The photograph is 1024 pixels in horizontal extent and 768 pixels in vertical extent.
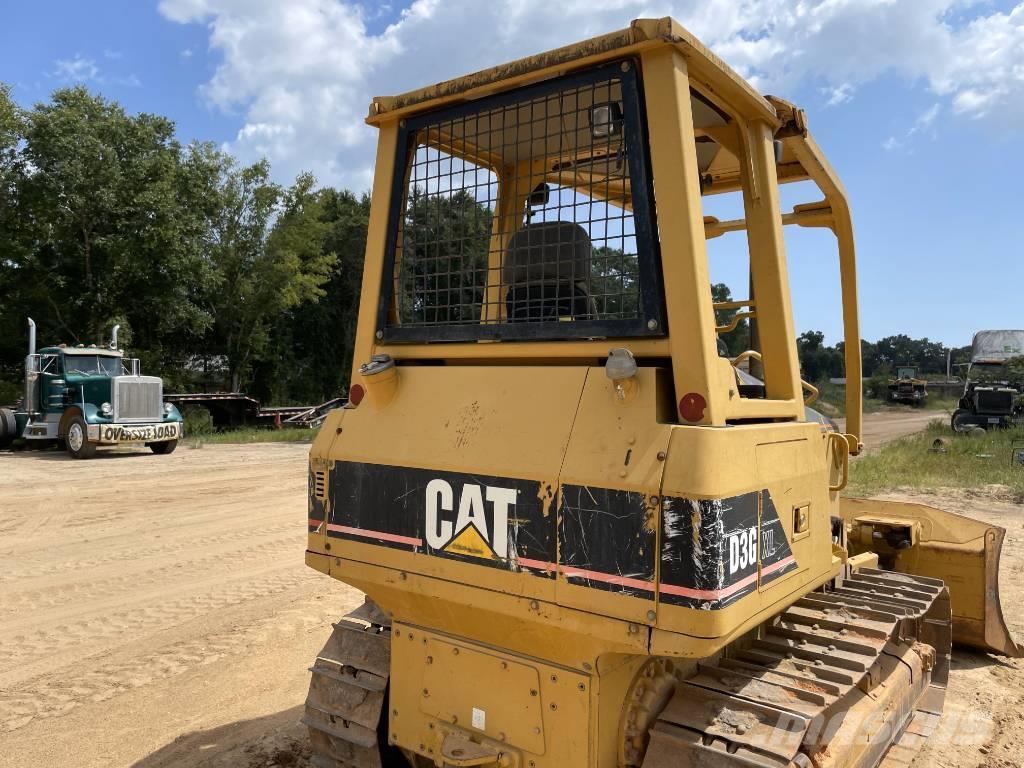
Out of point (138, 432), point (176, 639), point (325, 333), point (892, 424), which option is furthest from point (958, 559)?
point (325, 333)

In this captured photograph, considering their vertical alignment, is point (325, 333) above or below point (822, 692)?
above

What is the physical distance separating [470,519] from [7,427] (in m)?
18.3

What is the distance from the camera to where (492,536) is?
8.09 feet

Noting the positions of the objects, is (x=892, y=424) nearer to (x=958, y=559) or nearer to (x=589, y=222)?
(x=958, y=559)

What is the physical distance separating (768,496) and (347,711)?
1.81m

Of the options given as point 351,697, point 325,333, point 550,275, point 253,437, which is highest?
point 325,333

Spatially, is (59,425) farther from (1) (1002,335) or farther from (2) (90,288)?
(1) (1002,335)

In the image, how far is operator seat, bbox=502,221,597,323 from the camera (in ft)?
8.82

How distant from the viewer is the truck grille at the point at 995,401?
815 inches

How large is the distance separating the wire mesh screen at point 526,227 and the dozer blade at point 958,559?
11.2 feet

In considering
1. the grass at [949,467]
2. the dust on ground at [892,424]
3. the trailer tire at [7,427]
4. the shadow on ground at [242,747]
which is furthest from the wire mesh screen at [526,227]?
the trailer tire at [7,427]

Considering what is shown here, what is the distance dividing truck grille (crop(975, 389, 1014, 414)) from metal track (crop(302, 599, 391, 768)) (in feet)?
72.3

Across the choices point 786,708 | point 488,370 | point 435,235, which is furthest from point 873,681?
point 435,235

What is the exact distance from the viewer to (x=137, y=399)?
659 inches
